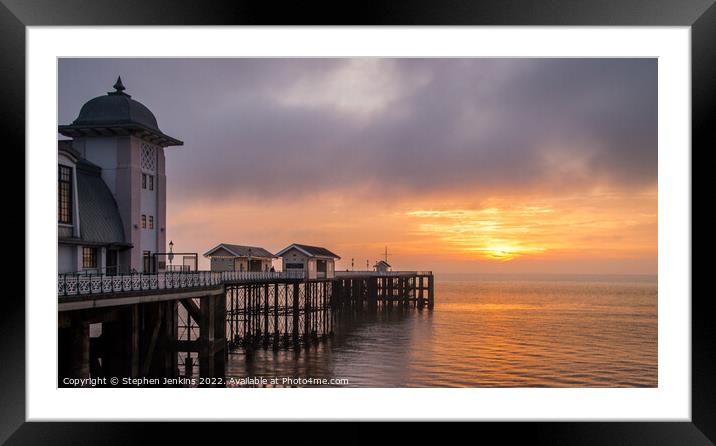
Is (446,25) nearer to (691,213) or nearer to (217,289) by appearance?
(691,213)

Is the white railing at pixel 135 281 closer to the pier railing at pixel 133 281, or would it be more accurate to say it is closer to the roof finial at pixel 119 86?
the pier railing at pixel 133 281

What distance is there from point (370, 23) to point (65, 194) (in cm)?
1095

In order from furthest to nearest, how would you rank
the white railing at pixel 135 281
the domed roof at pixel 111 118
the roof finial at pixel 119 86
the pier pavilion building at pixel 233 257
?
the pier pavilion building at pixel 233 257
the roof finial at pixel 119 86
the domed roof at pixel 111 118
the white railing at pixel 135 281

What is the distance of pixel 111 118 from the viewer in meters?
19.2

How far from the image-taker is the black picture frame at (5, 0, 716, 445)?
26.2ft

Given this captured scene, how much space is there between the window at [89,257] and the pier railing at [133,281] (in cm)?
47

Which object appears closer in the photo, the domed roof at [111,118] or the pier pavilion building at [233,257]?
the domed roof at [111,118]

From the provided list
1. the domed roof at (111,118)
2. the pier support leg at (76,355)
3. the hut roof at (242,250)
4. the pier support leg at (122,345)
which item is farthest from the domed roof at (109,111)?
the hut roof at (242,250)

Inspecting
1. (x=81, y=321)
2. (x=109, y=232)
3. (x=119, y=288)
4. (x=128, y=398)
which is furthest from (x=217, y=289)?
(x=128, y=398)

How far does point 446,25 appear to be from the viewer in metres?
7.97

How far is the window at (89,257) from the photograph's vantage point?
1745cm

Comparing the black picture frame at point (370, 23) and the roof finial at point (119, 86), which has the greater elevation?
the roof finial at point (119, 86)

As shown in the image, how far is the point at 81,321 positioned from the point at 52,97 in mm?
5350

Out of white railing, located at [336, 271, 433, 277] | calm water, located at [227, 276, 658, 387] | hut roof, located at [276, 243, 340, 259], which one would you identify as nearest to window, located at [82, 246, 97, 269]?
calm water, located at [227, 276, 658, 387]
